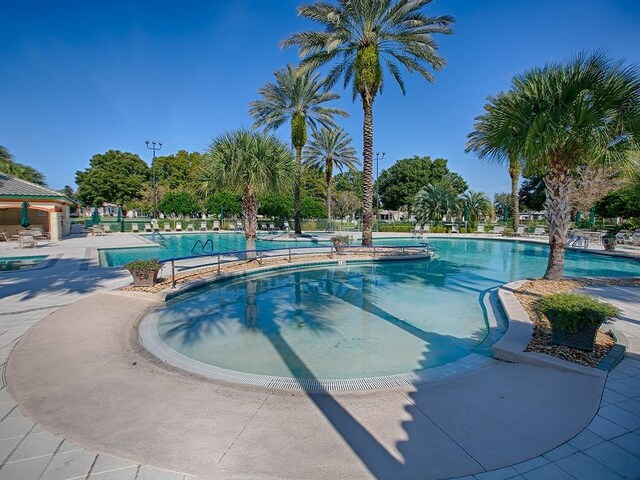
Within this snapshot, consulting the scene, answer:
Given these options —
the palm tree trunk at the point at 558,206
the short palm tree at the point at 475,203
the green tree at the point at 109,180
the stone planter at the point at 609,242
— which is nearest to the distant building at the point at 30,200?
the green tree at the point at 109,180

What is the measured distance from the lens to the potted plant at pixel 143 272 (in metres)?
9.02

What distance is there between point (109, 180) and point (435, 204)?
46739mm

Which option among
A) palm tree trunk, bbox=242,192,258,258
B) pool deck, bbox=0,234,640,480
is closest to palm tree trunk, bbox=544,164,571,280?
pool deck, bbox=0,234,640,480

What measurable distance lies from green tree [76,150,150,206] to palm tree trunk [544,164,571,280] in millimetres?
54621

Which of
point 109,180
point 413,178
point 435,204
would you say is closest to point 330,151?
point 435,204

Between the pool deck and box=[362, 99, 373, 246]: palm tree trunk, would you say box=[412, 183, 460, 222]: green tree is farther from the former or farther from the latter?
the pool deck

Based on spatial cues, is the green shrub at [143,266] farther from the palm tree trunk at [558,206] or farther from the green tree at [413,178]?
the green tree at [413,178]

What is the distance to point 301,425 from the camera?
3203 millimetres

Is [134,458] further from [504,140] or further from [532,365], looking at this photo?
[504,140]

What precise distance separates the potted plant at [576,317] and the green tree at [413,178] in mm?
49492

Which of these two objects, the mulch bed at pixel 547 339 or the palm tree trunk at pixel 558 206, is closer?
the mulch bed at pixel 547 339

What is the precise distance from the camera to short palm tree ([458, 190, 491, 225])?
38.8m

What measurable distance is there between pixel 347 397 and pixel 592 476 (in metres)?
2.17

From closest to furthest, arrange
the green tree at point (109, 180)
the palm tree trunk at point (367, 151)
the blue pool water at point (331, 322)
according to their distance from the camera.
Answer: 1. the blue pool water at point (331, 322)
2. the palm tree trunk at point (367, 151)
3. the green tree at point (109, 180)
